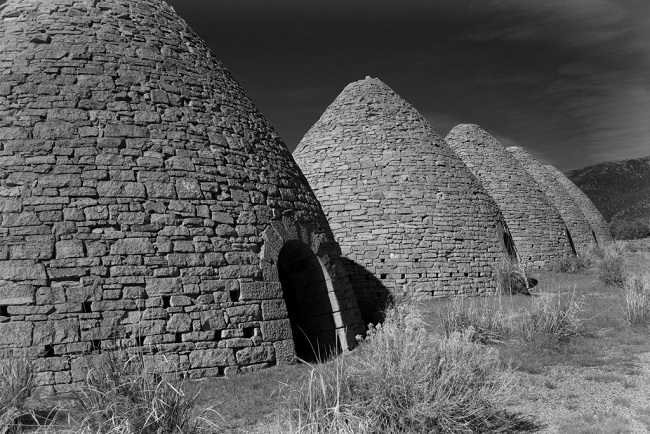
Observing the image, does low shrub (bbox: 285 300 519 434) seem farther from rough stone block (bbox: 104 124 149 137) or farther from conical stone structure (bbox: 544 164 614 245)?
conical stone structure (bbox: 544 164 614 245)

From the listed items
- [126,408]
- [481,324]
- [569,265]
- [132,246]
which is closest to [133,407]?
[126,408]

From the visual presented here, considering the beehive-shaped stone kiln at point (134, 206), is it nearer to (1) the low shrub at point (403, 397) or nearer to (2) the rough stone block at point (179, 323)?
(2) the rough stone block at point (179, 323)

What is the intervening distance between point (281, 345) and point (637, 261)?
17582mm

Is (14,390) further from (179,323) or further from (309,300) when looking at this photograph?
(309,300)

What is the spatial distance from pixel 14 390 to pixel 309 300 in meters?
4.80

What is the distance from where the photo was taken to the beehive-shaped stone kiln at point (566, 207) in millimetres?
25109

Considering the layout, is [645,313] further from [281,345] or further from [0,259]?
[0,259]

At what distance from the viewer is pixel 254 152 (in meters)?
8.76

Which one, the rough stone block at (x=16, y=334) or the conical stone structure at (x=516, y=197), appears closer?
the rough stone block at (x=16, y=334)

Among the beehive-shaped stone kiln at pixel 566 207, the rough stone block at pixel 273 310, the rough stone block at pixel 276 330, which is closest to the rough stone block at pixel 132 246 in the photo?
the rough stone block at pixel 273 310

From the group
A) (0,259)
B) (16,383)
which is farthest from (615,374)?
(0,259)

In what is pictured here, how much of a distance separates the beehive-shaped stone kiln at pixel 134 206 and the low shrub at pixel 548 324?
9.48ft

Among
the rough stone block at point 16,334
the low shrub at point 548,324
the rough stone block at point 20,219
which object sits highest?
the rough stone block at point 20,219

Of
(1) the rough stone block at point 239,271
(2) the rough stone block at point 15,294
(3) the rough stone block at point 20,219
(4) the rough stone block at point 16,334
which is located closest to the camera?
(4) the rough stone block at point 16,334
